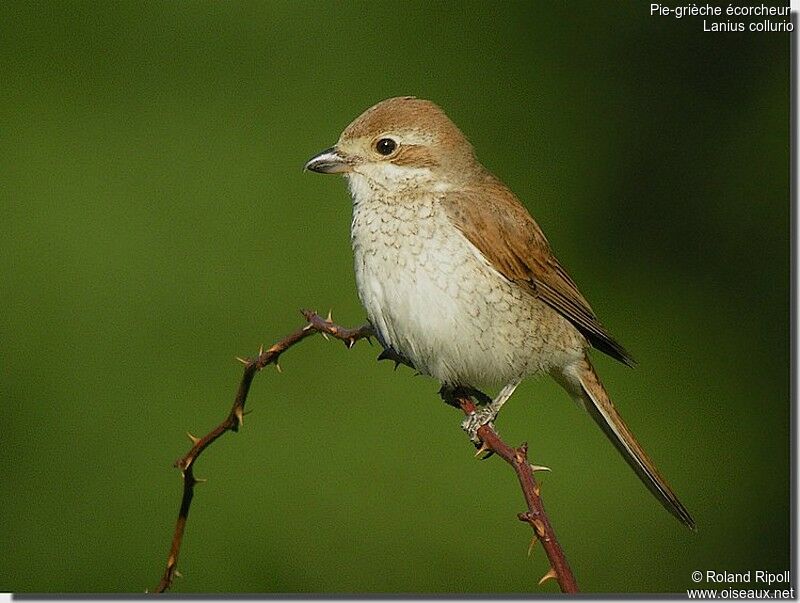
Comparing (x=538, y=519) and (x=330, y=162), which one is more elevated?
(x=330, y=162)

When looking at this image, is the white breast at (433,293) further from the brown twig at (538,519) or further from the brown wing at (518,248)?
the brown twig at (538,519)

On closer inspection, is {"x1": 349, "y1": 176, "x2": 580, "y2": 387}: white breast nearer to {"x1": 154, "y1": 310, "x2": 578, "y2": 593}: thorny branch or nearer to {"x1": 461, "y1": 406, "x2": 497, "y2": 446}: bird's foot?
{"x1": 461, "y1": 406, "x2": 497, "y2": 446}: bird's foot

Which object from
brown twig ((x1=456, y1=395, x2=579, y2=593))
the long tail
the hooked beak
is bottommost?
the long tail

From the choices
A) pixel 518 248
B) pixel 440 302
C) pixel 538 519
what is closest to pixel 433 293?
pixel 440 302

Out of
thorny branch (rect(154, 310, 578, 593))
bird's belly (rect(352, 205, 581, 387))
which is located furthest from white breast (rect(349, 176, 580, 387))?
thorny branch (rect(154, 310, 578, 593))

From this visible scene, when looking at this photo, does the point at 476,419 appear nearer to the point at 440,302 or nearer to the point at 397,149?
the point at 440,302

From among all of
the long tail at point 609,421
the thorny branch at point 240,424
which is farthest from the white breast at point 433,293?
the thorny branch at point 240,424
